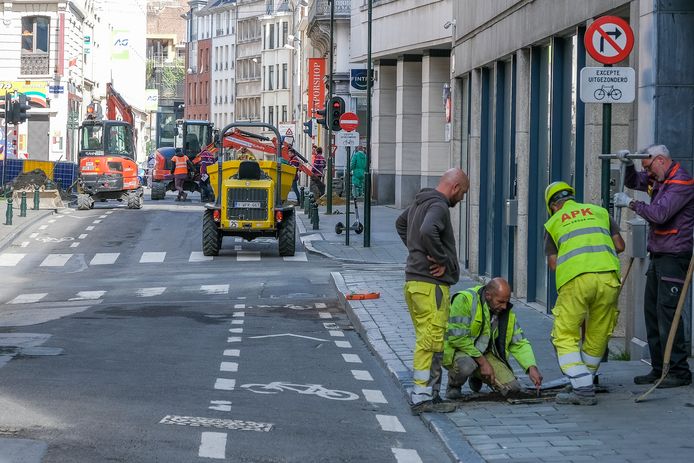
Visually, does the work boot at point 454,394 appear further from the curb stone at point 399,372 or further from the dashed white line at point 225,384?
the dashed white line at point 225,384

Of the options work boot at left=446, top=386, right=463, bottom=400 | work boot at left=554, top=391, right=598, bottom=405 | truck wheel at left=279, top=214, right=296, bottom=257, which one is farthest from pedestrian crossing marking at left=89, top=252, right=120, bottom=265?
work boot at left=554, top=391, right=598, bottom=405

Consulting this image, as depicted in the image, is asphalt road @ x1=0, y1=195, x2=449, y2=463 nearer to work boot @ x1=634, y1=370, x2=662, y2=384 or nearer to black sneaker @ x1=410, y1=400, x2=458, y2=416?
black sneaker @ x1=410, y1=400, x2=458, y2=416

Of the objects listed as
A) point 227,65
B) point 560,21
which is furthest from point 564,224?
point 227,65

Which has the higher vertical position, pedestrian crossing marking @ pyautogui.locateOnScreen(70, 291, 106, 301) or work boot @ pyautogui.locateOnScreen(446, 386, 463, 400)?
work boot @ pyautogui.locateOnScreen(446, 386, 463, 400)

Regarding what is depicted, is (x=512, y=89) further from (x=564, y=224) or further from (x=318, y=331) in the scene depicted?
(x=564, y=224)

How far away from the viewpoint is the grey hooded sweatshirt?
1074cm

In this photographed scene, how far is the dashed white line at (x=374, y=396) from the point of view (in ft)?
38.9

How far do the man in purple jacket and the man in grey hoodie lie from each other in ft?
4.61

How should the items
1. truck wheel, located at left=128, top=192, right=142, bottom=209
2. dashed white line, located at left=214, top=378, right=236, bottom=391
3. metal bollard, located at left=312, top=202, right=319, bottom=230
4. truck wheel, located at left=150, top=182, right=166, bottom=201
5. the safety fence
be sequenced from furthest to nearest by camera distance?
1. truck wheel, located at left=150, top=182, right=166, bottom=201
2. the safety fence
3. truck wheel, located at left=128, top=192, right=142, bottom=209
4. metal bollard, located at left=312, top=202, right=319, bottom=230
5. dashed white line, located at left=214, top=378, right=236, bottom=391

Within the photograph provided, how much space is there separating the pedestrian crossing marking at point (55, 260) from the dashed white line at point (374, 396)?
17.8 meters

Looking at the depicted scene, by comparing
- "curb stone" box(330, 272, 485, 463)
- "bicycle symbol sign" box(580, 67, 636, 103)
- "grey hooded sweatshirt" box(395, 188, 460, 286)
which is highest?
"bicycle symbol sign" box(580, 67, 636, 103)

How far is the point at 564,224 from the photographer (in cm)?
1109

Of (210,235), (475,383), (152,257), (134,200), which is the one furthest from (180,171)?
(475,383)

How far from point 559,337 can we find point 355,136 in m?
22.4
